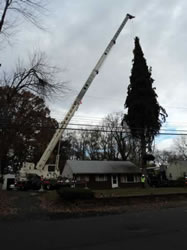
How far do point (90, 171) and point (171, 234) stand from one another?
23802mm

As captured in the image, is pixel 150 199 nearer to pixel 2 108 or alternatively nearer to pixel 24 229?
pixel 24 229

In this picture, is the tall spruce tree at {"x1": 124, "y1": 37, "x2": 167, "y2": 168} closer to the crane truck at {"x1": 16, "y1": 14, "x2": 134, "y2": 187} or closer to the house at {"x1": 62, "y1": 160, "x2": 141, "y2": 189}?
the house at {"x1": 62, "y1": 160, "x2": 141, "y2": 189}

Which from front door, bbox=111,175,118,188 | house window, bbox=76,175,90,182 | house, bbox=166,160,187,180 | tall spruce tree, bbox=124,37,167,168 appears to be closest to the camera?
tall spruce tree, bbox=124,37,167,168

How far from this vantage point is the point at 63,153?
5219cm

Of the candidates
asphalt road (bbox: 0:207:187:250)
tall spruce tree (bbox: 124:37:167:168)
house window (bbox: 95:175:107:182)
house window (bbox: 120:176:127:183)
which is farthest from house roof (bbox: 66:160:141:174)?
asphalt road (bbox: 0:207:187:250)

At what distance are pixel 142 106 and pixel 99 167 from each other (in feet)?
36.8

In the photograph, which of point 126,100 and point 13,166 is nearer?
point 126,100

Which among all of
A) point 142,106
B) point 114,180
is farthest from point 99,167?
point 142,106

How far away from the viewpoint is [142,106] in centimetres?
2827

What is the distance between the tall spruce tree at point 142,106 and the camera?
91.6ft

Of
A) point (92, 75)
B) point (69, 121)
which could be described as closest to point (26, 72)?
point (69, 121)

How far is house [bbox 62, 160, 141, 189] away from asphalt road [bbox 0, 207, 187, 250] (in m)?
20.7

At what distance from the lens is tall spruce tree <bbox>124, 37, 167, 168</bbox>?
27.9m

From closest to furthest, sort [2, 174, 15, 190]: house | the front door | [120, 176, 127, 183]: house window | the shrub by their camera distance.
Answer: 1. the shrub
2. [2, 174, 15, 190]: house
3. the front door
4. [120, 176, 127, 183]: house window
